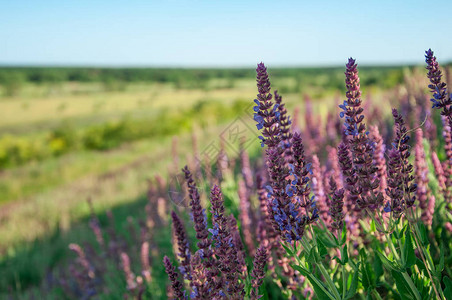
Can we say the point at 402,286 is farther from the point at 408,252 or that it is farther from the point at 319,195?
the point at 319,195

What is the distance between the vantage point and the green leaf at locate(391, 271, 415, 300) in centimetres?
144

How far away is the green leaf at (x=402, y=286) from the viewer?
56.6 inches

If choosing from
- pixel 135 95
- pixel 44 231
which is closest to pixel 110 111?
pixel 135 95

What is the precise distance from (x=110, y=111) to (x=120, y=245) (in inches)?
3030

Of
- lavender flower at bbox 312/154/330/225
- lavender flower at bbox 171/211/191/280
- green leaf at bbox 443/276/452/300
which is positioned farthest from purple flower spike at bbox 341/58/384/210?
lavender flower at bbox 171/211/191/280

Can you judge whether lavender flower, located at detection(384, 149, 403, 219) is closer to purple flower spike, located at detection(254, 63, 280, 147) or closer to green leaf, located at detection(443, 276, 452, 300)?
green leaf, located at detection(443, 276, 452, 300)

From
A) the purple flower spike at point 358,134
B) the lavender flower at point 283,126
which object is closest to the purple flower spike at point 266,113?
the lavender flower at point 283,126

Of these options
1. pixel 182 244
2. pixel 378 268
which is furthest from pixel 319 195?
pixel 182 244

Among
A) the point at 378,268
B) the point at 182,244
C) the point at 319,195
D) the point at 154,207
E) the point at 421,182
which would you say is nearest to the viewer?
the point at 182,244

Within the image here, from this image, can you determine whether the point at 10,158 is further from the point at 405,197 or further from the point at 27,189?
the point at 405,197

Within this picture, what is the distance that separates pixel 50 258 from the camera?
6836 millimetres

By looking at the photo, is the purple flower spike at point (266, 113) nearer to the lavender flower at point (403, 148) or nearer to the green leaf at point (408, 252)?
the lavender flower at point (403, 148)

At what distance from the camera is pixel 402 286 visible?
1459mm

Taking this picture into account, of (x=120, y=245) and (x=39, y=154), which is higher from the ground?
(x=120, y=245)
